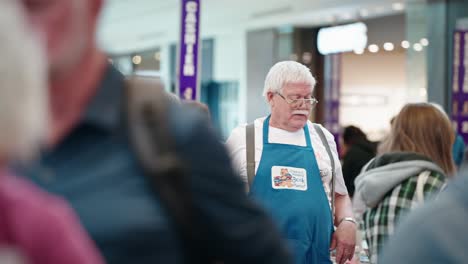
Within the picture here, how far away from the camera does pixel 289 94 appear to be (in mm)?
4863

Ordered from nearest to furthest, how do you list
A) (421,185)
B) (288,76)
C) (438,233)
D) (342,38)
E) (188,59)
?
(438,233)
(421,185)
(288,76)
(188,59)
(342,38)

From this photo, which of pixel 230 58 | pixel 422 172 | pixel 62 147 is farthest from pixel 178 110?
pixel 230 58

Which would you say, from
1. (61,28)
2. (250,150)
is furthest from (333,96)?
(61,28)

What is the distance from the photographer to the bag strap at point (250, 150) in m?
4.48

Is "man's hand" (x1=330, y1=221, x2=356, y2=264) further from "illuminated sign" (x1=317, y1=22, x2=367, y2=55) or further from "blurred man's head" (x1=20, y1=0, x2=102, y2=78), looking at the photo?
"illuminated sign" (x1=317, y1=22, x2=367, y2=55)

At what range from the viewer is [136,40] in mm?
25719

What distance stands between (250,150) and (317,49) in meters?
14.8

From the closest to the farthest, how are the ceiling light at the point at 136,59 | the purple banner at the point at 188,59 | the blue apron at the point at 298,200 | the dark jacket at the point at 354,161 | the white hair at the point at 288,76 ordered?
the blue apron at the point at 298,200 < the white hair at the point at 288,76 < the purple banner at the point at 188,59 < the dark jacket at the point at 354,161 < the ceiling light at the point at 136,59

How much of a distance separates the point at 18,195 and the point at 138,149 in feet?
1.34

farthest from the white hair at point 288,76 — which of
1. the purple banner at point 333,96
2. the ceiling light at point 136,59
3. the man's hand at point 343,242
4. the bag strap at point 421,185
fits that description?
the ceiling light at point 136,59

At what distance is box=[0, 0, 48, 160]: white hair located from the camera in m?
0.95

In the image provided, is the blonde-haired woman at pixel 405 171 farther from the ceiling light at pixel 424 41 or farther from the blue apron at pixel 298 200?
the ceiling light at pixel 424 41

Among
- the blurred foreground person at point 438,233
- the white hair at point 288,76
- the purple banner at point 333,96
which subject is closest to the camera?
the blurred foreground person at point 438,233

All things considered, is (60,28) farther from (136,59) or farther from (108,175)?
(136,59)
